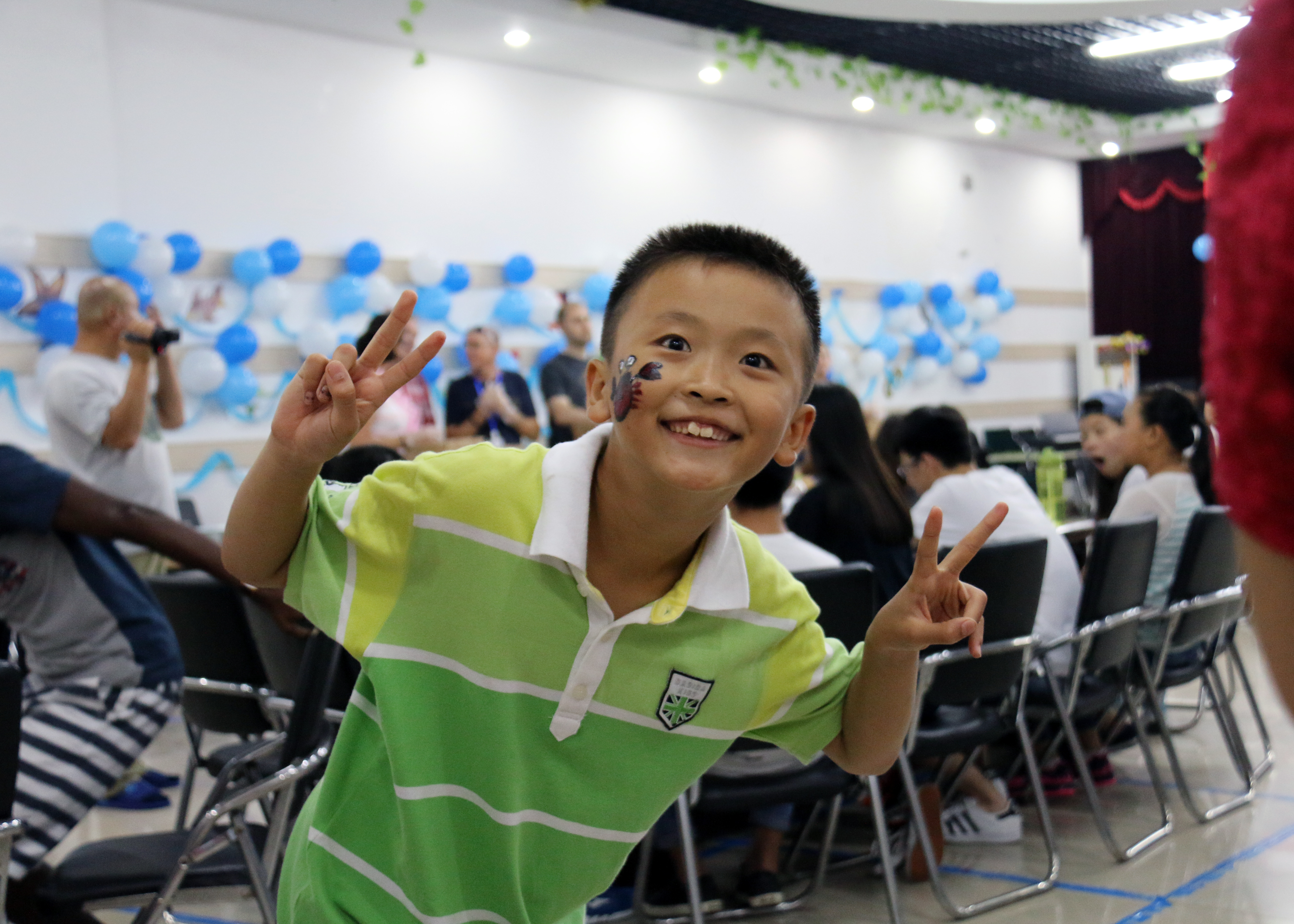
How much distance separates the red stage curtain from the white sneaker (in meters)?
9.48

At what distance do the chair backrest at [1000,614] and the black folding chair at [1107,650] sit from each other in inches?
8.6

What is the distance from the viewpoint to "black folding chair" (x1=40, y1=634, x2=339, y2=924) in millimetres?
1953

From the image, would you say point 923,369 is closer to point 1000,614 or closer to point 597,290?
point 597,290

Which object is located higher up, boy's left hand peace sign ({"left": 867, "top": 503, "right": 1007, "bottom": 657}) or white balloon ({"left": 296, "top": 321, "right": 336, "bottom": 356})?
white balloon ({"left": 296, "top": 321, "right": 336, "bottom": 356})

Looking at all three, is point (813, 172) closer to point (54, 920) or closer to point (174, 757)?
point (174, 757)

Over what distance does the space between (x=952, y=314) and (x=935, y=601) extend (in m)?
9.47

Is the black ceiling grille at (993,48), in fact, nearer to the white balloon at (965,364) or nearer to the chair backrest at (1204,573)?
the white balloon at (965,364)

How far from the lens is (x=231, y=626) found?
8.60ft

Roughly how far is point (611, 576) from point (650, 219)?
291 inches

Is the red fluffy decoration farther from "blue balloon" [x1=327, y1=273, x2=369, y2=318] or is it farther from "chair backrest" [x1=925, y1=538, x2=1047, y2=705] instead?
"blue balloon" [x1=327, y1=273, x2=369, y2=318]

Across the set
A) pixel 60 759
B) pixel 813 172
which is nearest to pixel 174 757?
pixel 60 759

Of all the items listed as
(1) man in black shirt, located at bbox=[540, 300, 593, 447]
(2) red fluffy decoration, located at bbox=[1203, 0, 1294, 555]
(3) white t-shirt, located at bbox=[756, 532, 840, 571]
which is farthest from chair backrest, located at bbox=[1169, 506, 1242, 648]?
(2) red fluffy decoration, located at bbox=[1203, 0, 1294, 555]

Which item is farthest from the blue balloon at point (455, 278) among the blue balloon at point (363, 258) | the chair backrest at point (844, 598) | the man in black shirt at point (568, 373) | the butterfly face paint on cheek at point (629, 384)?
the butterfly face paint on cheek at point (629, 384)

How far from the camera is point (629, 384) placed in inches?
46.9
